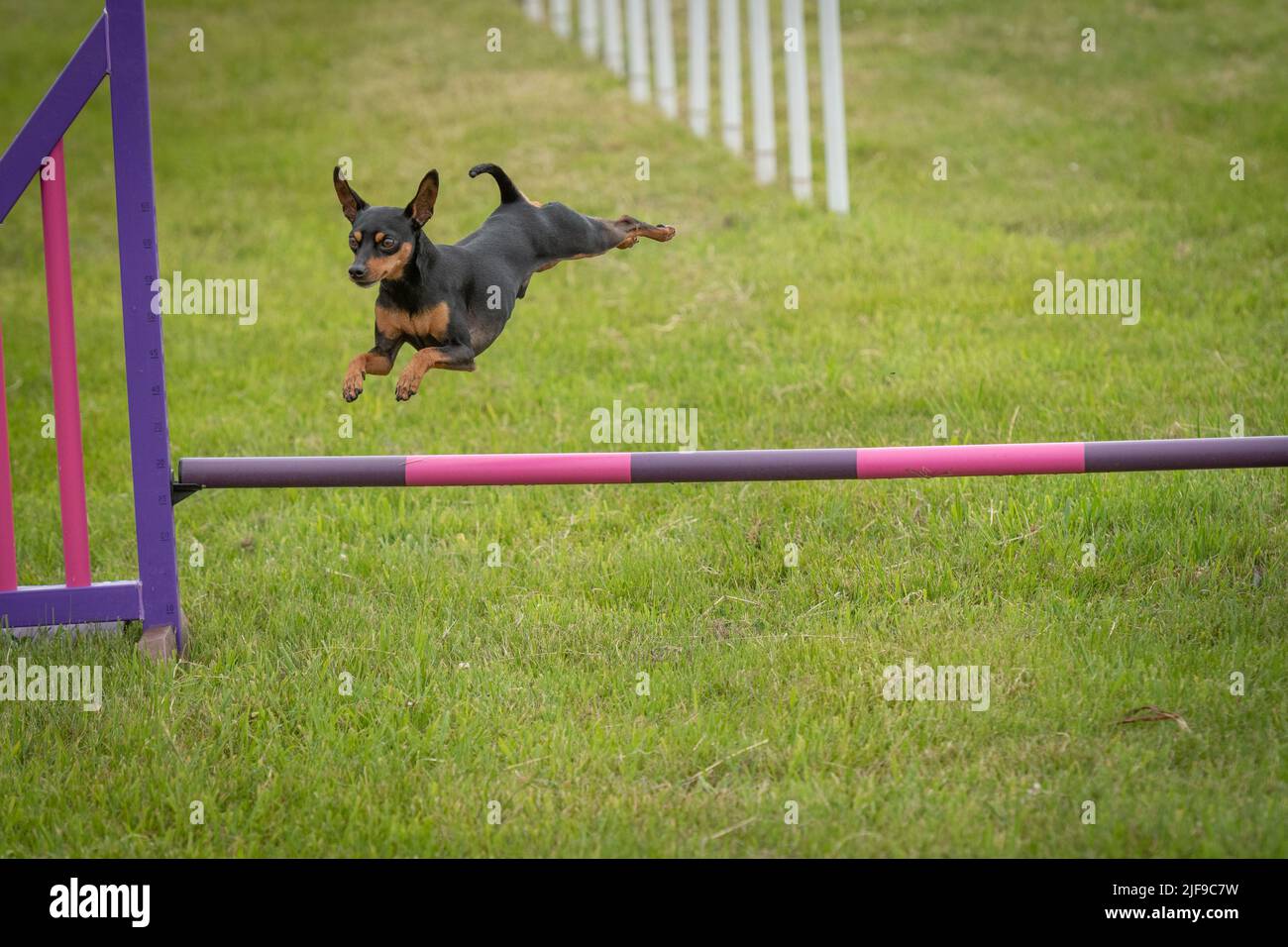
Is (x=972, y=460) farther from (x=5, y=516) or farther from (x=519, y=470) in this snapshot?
(x=5, y=516)

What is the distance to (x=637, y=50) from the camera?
492 inches

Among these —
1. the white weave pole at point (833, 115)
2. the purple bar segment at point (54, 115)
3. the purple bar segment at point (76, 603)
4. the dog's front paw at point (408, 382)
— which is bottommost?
the purple bar segment at point (76, 603)

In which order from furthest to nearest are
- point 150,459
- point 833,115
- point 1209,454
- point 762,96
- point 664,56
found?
point 664,56 → point 762,96 → point 833,115 → point 150,459 → point 1209,454

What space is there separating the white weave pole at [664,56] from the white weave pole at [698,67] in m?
0.30

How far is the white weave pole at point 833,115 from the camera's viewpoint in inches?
382

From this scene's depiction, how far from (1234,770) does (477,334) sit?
A: 8.28 ft

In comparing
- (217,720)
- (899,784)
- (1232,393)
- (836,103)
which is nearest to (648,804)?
(899,784)

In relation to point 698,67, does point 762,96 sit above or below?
below

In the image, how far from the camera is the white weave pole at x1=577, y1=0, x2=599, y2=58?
14.3 metres

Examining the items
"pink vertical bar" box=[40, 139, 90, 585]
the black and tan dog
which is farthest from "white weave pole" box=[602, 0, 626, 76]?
the black and tan dog

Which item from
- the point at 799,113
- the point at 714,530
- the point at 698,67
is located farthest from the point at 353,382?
the point at 698,67

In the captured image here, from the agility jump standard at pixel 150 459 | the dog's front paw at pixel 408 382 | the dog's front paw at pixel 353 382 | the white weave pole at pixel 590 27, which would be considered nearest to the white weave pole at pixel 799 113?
the white weave pole at pixel 590 27

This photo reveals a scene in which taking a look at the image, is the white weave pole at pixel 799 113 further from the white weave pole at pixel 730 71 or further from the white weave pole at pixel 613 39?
the white weave pole at pixel 613 39

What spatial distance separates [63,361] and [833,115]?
6.32 metres
